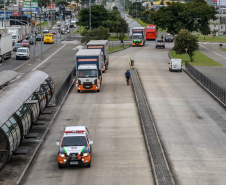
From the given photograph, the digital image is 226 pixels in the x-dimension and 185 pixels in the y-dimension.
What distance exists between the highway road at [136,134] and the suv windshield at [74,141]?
127 centimetres

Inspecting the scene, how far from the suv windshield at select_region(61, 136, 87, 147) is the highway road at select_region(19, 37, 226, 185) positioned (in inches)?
50.0

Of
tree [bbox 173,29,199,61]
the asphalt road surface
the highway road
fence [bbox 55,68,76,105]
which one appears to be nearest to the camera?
the asphalt road surface

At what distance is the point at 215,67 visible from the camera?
7425 centimetres

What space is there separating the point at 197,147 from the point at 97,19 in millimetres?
108128

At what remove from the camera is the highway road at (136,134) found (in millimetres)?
26344

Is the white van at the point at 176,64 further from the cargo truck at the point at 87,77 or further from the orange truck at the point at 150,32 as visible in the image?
the orange truck at the point at 150,32

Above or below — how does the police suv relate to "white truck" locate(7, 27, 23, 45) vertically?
below

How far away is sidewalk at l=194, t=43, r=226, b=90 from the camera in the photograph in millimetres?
61281

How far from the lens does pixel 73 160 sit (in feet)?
87.9

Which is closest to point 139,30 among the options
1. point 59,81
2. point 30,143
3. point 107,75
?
point 107,75

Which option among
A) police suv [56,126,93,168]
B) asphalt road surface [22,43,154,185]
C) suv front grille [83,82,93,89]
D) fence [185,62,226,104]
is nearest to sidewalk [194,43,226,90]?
fence [185,62,226,104]

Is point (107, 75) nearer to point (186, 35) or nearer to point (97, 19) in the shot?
point (186, 35)

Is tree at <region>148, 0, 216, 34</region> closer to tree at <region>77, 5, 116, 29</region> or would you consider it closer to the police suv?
tree at <region>77, 5, 116, 29</region>

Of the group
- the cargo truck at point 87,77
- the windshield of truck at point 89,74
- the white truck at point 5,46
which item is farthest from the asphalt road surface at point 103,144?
the white truck at point 5,46
